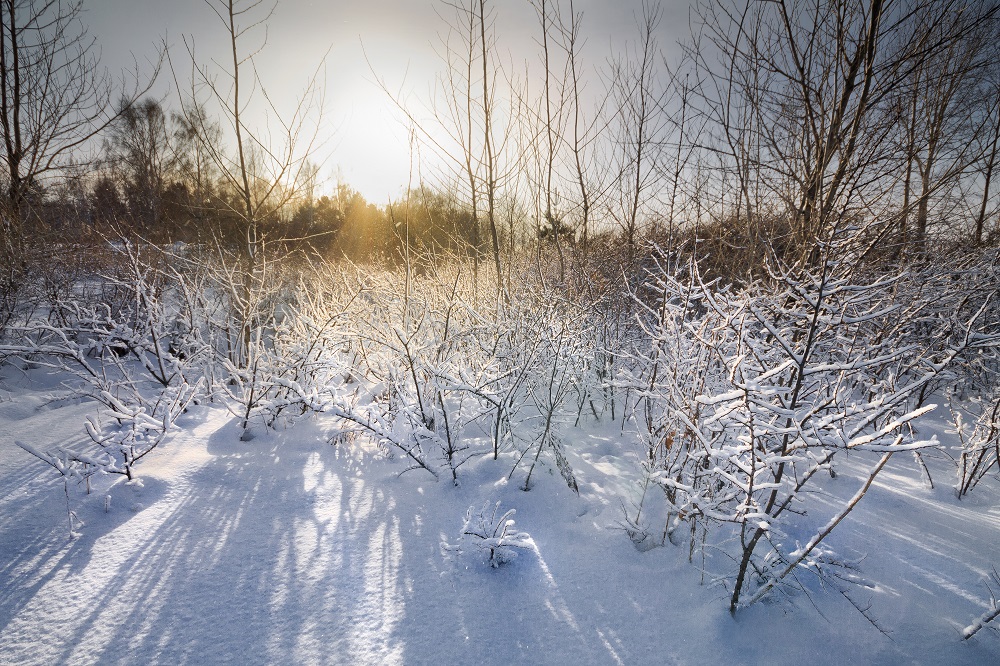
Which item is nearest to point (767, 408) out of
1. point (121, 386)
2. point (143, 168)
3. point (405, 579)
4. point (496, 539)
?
point (496, 539)

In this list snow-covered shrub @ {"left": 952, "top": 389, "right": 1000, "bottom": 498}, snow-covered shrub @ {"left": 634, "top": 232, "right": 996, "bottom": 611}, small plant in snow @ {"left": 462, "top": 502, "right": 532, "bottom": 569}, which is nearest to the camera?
snow-covered shrub @ {"left": 634, "top": 232, "right": 996, "bottom": 611}

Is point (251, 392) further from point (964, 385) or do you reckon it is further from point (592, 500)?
point (964, 385)

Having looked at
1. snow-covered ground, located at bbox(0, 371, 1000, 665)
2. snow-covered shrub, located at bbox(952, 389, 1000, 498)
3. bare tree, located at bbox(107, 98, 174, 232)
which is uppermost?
bare tree, located at bbox(107, 98, 174, 232)

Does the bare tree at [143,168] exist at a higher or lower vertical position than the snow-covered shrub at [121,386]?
higher

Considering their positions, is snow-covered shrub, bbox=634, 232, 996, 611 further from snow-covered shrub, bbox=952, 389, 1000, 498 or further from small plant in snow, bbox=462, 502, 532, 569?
small plant in snow, bbox=462, 502, 532, 569

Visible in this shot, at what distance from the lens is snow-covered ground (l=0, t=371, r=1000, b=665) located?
1.39 metres

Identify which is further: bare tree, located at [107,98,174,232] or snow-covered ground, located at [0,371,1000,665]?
bare tree, located at [107,98,174,232]

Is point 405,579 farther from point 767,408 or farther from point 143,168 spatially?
point 143,168

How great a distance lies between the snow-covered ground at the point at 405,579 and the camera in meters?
1.39

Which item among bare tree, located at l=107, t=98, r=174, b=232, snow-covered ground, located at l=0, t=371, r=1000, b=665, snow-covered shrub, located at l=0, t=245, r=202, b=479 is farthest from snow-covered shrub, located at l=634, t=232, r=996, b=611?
bare tree, located at l=107, t=98, r=174, b=232

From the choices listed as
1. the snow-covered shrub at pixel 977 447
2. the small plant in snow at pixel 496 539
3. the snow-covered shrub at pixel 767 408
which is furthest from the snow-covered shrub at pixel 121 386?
the snow-covered shrub at pixel 977 447

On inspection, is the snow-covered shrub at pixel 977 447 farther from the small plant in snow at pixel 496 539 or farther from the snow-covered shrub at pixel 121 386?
the snow-covered shrub at pixel 121 386

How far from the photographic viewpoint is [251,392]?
2.88 metres

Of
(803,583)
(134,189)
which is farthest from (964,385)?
(134,189)
